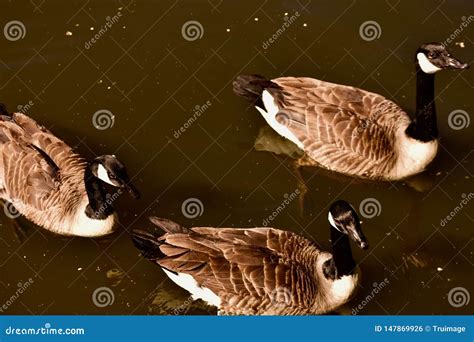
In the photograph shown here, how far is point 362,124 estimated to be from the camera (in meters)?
8.24

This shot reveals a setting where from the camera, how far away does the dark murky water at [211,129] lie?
779 cm

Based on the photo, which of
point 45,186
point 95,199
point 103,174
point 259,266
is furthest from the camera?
point 45,186

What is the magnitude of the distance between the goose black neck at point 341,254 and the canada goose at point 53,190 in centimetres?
195

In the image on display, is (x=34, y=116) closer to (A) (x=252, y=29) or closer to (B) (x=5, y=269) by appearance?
(B) (x=5, y=269)

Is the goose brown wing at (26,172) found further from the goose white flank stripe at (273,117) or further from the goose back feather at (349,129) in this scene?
the goose back feather at (349,129)

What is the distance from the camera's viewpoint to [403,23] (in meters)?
9.84

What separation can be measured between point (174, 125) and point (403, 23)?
2.74 meters

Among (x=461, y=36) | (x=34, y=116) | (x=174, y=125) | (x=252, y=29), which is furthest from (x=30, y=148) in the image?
(x=461, y=36)

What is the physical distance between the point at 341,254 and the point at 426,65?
198cm

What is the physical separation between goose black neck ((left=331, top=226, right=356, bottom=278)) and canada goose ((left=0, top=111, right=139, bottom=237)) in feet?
6.41

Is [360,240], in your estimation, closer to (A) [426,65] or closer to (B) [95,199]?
(A) [426,65]

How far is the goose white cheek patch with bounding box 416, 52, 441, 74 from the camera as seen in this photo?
320 inches

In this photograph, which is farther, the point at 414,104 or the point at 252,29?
the point at 252,29

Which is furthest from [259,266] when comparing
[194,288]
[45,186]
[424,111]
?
[424,111]
